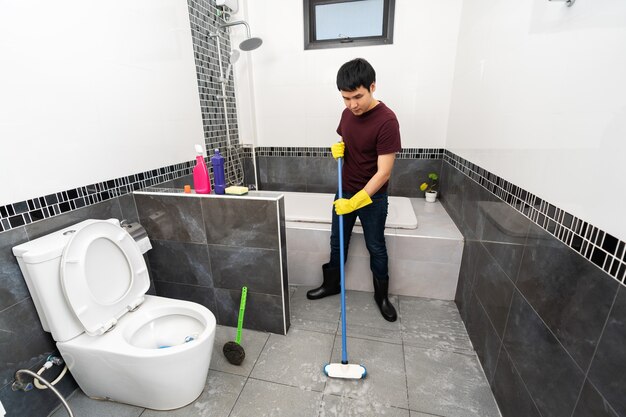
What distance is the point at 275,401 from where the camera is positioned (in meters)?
1.27

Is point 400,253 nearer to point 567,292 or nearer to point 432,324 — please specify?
point 432,324

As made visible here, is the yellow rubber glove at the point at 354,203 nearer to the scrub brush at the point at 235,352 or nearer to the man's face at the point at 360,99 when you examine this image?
the man's face at the point at 360,99

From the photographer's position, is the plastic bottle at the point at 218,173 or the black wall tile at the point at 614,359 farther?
the plastic bottle at the point at 218,173

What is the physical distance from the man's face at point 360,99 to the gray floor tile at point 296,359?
1225mm

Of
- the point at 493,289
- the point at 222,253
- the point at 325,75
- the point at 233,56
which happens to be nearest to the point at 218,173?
the point at 222,253

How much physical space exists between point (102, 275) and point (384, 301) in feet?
4.81

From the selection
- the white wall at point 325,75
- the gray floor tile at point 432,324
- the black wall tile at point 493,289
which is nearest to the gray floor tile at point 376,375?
the gray floor tile at point 432,324

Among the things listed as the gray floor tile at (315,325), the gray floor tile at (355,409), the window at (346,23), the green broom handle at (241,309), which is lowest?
the gray floor tile at (355,409)

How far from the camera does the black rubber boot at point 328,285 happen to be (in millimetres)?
1923

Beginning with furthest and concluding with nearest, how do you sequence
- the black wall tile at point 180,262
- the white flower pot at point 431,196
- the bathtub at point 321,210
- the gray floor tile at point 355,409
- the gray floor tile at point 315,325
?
the white flower pot at point 431,196 < the bathtub at point 321,210 < the gray floor tile at point 315,325 < the black wall tile at point 180,262 < the gray floor tile at point 355,409

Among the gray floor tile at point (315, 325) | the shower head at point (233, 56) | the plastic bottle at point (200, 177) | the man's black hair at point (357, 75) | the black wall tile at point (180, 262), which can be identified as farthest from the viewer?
the shower head at point (233, 56)

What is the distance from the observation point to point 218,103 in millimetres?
2295

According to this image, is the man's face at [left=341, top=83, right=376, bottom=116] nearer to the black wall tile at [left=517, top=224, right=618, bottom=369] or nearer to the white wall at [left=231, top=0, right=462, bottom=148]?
the black wall tile at [left=517, top=224, right=618, bottom=369]

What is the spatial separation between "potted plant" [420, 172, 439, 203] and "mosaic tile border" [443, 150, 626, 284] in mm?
1136
